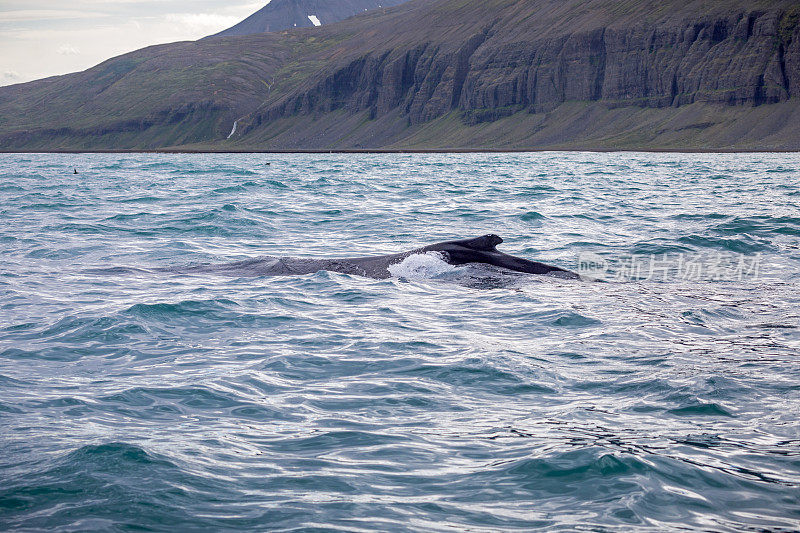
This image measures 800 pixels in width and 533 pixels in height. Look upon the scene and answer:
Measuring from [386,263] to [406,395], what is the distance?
28.9ft

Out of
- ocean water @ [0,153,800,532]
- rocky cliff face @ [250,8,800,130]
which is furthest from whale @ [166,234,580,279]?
rocky cliff face @ [250,8,800,130]

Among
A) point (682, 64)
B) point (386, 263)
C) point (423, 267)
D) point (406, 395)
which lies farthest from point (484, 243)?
point (682, 64)

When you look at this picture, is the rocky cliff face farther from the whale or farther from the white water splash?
the white water splash

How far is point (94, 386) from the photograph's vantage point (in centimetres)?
949

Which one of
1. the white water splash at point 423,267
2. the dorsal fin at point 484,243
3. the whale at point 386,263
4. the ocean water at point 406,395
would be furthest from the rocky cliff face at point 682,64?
the white water splash at point 423,267

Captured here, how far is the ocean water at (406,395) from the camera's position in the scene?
6258 mm

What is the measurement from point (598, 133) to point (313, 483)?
180 metres

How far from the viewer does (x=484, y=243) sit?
16.9 metres

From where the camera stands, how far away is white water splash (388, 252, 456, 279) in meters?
16.8

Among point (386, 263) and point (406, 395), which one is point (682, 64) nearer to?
point (386, 263)

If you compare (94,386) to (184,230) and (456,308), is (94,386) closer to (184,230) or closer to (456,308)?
(456,308)

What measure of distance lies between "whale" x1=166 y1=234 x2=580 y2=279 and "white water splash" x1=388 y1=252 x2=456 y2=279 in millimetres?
80

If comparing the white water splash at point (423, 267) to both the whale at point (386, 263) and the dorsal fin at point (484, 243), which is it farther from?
the dorsal fin at point (484, 243)

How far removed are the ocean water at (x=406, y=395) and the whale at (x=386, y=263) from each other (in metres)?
0.34
